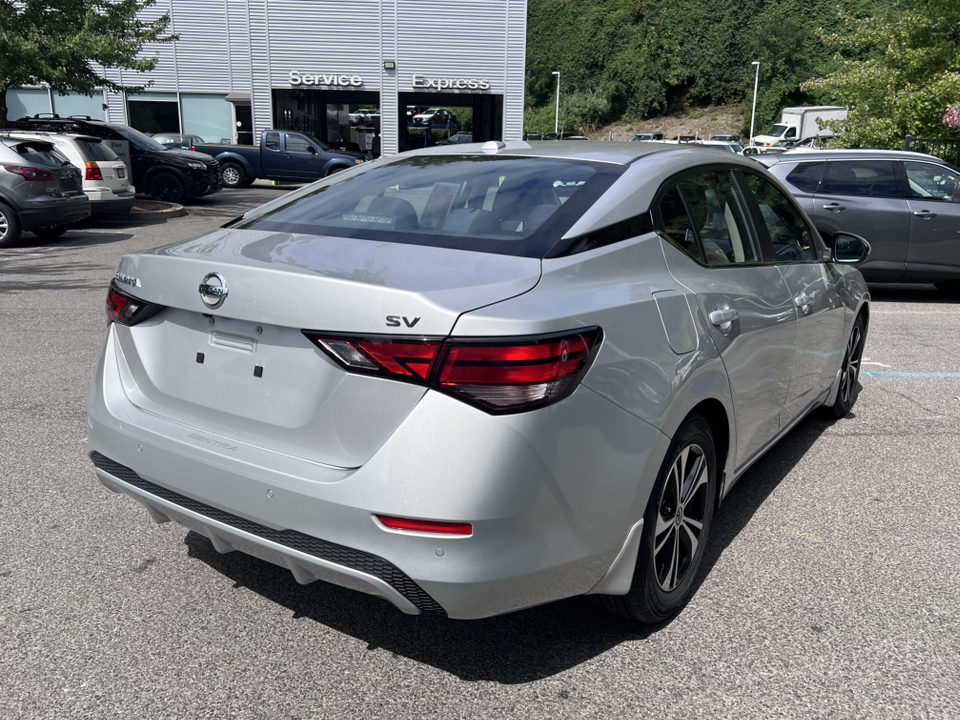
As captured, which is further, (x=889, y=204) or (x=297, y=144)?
(x=297, y=144)

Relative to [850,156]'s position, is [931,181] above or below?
below

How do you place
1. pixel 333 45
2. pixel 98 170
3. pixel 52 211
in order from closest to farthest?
1. pixel 52 211
2. pixel 98 170
3. pixel 333 45

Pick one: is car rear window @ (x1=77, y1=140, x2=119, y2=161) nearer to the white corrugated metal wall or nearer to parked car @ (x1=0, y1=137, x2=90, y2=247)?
parked car @ (x1=0, y1=137, x2=90, y2=247)

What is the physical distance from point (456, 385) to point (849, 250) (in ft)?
10.8

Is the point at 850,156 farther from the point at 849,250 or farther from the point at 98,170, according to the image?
the point at 98,170

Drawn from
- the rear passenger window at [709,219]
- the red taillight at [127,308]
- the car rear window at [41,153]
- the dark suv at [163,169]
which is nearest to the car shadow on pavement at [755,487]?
the rear passenger window at [709,219]

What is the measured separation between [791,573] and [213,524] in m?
2.19

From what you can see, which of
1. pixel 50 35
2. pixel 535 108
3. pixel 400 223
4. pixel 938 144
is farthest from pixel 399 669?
pixel 535 108

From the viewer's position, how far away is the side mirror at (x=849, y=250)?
4742 mm

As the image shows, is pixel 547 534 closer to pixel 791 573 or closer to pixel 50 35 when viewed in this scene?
pixel 791 573

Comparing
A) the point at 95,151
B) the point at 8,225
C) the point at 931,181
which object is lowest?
the point at 8,225

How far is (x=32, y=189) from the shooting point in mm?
12469

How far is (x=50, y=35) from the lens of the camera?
17.1m

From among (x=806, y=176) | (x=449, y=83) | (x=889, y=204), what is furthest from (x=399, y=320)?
→ (x=449, y=83)
